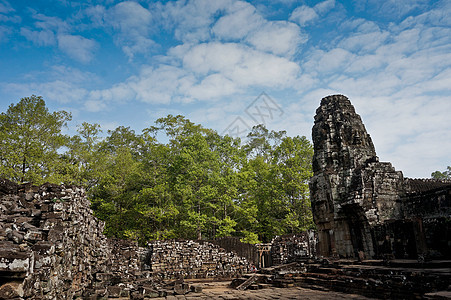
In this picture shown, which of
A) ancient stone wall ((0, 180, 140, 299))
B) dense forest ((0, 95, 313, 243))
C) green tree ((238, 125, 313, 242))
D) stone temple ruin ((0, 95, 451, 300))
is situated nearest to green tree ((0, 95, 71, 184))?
dense forest ((0, 95, 313, 243))

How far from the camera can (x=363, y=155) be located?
701 inches

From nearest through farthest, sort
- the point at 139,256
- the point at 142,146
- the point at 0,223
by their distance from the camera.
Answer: the point at 0,223
the point at 139,256
the point at 142,146

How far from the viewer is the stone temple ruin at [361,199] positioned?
12234 mm

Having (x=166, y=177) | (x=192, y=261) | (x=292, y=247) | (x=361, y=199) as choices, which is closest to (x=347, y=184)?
(x=361, y=199)

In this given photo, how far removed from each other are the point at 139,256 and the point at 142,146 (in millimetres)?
16515

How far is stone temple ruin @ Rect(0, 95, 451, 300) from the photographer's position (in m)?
6.42

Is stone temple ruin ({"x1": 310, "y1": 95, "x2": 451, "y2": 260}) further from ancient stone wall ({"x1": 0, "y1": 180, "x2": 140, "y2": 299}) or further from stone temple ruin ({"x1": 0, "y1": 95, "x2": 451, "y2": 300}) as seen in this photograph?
ancient stone wall ({"x1": 0, "y1": 180, "x2": 140, "y2": 299})

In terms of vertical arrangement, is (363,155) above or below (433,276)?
above

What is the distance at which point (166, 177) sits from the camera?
24812 mm

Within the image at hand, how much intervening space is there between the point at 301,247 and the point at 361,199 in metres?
7.89

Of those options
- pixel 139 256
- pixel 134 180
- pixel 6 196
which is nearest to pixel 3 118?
pixel 134 180

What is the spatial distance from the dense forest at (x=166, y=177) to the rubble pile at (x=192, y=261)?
13.0 feet

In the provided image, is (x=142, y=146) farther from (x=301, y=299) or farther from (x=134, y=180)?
(x=301, y=299)

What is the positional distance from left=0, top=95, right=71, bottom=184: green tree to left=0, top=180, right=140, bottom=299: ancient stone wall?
10.9m
